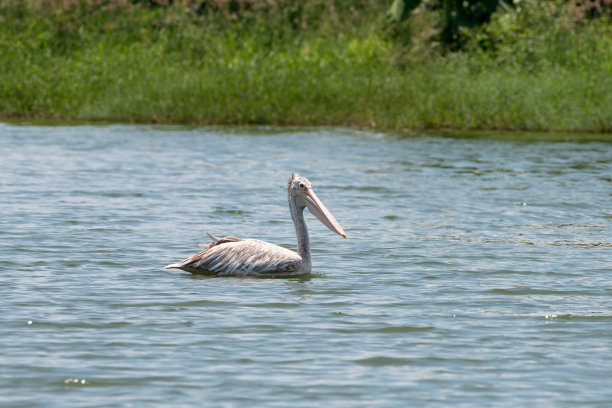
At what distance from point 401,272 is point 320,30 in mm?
20855

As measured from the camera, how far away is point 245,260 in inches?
386

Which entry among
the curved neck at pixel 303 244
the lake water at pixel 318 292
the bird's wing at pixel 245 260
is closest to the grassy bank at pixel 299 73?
the lake water at pixel 318 292

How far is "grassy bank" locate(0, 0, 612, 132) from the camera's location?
24.2 m

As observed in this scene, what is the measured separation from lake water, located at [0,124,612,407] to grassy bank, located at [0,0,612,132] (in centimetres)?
531

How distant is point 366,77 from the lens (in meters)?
25.9

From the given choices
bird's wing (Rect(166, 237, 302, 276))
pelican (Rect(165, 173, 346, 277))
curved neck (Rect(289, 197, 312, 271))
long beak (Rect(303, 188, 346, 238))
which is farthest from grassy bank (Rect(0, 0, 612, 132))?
bird's wing (Rect(166, 237, 302, 276))

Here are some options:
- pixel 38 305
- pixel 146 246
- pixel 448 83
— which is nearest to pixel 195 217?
pixel 146 246

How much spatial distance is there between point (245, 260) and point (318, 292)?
81cm

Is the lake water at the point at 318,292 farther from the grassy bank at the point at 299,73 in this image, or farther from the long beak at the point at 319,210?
A: the grassy bank at the point at 299,73

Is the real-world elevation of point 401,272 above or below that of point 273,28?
below

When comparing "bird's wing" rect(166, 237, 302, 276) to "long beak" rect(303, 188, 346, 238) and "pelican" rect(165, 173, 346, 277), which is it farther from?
"long beak" rect(303, 188, 346, 238)

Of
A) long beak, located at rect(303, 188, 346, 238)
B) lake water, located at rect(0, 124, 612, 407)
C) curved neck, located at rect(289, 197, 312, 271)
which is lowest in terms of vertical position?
lake water, located at rect(0, 124, 612, 407)

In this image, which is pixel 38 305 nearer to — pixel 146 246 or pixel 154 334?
pixel 154 334

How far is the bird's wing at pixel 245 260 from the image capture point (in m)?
9.82
